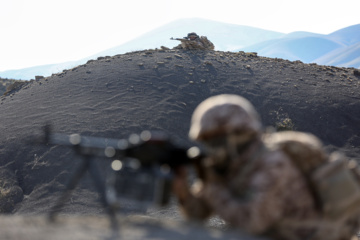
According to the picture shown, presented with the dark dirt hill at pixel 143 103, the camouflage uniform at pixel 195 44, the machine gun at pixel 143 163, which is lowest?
the dark dirt hill at pixel 143 103

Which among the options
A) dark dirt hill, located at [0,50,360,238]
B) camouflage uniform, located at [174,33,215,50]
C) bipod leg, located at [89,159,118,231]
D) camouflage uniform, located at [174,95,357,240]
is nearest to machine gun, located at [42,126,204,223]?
bipod leg, located at [89,159,118,231]

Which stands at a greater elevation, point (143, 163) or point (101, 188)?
point (143, 163)

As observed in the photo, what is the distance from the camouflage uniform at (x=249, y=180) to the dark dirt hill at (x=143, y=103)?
541 inches

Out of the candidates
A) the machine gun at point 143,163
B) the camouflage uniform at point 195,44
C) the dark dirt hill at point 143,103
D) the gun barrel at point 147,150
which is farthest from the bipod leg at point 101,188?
→ the camouflage uniform at point 195,44

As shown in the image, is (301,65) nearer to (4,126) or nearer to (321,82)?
(321,82)

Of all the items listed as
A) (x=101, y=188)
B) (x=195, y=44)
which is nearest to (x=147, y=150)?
(x=101, y=188)

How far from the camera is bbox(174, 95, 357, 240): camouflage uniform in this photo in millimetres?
3562

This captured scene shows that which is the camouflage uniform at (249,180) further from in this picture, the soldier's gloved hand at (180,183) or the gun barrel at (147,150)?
the gun barrel at (147,150)

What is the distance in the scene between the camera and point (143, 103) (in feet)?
89.0

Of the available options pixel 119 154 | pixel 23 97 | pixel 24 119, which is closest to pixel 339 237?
pixel 119 154

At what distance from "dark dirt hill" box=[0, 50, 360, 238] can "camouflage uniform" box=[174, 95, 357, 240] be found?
45.1 feet

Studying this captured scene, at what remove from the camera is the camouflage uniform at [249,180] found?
3.56 metres

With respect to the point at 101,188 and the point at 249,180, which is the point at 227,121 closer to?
the point at 249,180

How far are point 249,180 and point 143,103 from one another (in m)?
23.7
